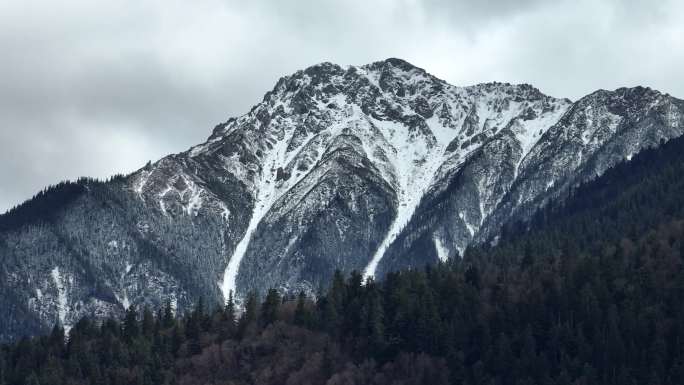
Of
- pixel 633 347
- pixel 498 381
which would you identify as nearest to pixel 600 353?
pixel 633 347

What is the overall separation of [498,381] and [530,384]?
7258 mm

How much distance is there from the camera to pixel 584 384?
624 feet

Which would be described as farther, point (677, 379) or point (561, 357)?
point (561, 357)

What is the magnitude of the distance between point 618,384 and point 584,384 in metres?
5.43

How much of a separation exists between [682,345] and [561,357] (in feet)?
66.2

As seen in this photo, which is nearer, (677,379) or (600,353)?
(677,379)

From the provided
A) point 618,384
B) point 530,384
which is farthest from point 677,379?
point 530,384

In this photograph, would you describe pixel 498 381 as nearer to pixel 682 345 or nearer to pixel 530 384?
pixel 530 384

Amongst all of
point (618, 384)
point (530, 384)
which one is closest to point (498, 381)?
point (530, 384)

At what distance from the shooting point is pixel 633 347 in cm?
19462

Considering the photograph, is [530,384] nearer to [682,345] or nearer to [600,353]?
[600,353]

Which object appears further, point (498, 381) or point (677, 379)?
point (498, 381)

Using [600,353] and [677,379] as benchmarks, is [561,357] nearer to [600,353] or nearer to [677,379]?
[600,353]

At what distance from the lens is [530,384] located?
193 meters
